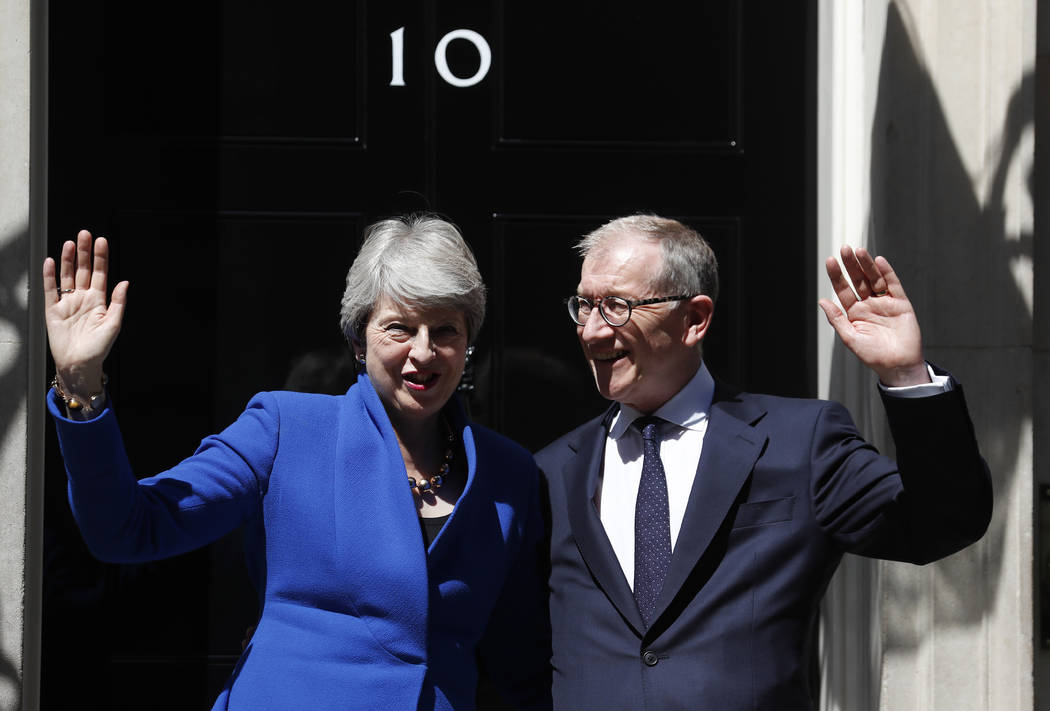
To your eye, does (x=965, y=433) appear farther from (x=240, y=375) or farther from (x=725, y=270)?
(x=240, y=375)

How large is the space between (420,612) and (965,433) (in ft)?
4.12

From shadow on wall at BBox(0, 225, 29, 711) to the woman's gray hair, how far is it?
1116 millimetres

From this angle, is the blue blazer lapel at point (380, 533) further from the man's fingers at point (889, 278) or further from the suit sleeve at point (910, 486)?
the man's fingers at point (889, 278)

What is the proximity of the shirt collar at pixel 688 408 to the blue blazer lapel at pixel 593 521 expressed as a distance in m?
0.08

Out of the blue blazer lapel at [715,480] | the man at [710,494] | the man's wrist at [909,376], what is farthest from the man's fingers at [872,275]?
the blue blazer lapel at [715,480]

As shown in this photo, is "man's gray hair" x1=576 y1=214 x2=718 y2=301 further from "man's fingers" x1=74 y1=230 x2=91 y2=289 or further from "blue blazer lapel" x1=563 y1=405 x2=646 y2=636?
"man's fingers" x1=74 y1=230 x2=91 y2=289

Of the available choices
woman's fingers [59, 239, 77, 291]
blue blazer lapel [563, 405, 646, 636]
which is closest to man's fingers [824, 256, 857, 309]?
blue blazer lapel [563, 405, 646, 636]

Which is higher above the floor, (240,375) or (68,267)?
(68,267)

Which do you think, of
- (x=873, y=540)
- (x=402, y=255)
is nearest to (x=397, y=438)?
(x=402, y=255)

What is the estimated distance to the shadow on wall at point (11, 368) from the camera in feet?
11.7

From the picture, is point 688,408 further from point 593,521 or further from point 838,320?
point 838,320

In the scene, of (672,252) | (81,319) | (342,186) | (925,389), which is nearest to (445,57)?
(342,186)

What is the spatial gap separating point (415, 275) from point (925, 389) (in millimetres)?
1184

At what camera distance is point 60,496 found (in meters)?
4.09
